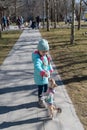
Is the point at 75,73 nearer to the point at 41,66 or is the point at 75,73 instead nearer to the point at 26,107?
the point at 26,107

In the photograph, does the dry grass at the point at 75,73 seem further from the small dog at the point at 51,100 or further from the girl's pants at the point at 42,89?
the girl's pants at the point at 42,89

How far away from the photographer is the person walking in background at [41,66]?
689 cm

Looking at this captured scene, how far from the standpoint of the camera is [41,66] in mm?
7109

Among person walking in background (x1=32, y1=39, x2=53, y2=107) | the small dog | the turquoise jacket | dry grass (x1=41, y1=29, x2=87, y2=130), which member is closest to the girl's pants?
person walking in background (x1=32, y1=39, x2=53, y2=107)

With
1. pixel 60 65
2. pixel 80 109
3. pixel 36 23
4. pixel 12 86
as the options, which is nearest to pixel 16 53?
pixel 60 65

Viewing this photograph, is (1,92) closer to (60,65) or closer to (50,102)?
(50,102)

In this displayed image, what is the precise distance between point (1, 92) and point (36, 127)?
2.57 meters

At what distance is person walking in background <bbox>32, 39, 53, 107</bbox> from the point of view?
689 cm

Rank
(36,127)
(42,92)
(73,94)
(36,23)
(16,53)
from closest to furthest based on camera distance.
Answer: (36,127) < (42,92) < (73,94) < (16,53) < (36,23)

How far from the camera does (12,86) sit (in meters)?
9.47

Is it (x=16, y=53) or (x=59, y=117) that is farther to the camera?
(x=16, y=53)

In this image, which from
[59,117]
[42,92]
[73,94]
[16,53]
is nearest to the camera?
[59,117]

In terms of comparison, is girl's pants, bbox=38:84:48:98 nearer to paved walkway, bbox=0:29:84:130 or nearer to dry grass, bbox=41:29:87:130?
paved walkway, bbox=0:29:84:130

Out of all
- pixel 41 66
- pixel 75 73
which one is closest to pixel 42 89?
pixel 41 66
